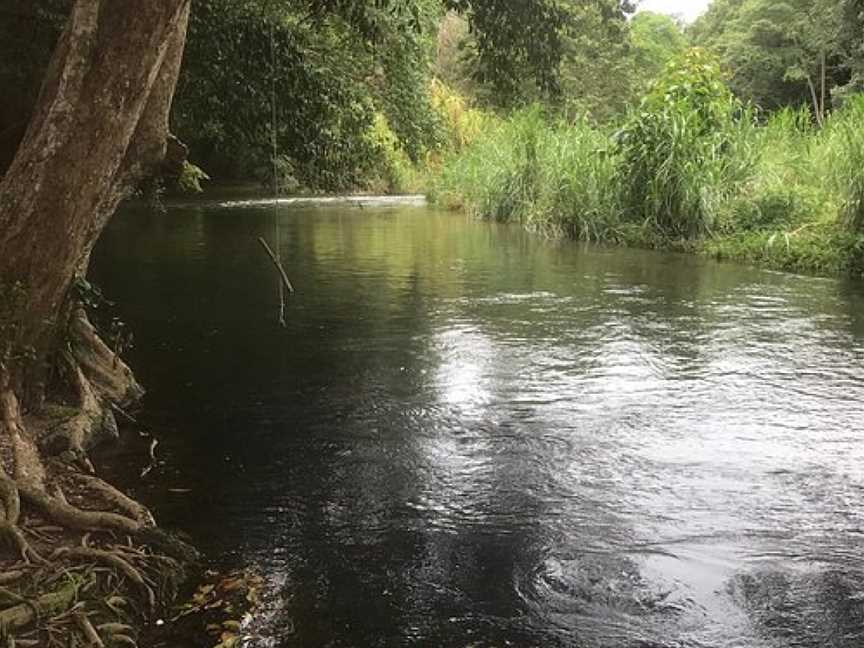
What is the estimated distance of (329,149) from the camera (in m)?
13.2

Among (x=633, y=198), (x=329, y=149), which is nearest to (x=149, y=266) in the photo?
(x=329, y=149)

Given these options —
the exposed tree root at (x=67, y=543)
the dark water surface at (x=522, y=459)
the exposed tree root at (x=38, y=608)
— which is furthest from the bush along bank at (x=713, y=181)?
the exposed tree root at (x=38, y=608)

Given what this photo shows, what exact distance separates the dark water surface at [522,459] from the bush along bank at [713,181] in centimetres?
253

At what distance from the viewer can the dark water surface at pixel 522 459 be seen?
14.1 feet

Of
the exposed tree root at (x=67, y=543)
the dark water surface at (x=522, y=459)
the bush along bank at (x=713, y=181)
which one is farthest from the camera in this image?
the bush along bank at (x=713, y=181)

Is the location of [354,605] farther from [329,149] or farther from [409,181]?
[409,181]

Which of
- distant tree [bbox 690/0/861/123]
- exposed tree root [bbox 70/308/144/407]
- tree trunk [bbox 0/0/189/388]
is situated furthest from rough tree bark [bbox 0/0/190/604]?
distant tree [bbox 690/0/861/123]

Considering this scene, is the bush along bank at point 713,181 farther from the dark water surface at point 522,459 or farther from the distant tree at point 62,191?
the distant tree at point 62,191

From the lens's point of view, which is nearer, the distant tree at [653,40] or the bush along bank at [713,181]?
the bush along bank at [713,181]

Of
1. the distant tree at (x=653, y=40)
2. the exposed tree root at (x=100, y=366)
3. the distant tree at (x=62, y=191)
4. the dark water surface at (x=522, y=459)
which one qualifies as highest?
the distant tree at (x=653, y=40)

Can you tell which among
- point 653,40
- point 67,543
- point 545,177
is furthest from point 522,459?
point 653,40

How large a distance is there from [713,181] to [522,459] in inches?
481

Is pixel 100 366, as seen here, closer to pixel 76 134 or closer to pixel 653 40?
pixel 76 134

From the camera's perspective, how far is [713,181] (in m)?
17.1
